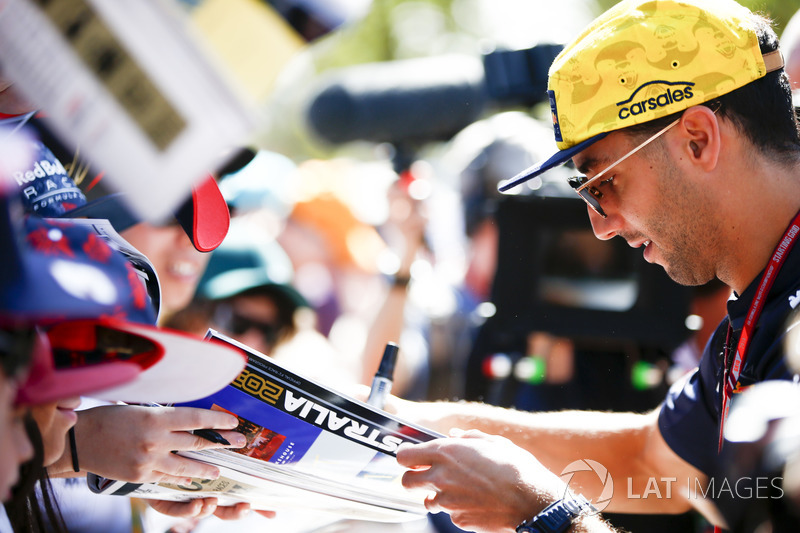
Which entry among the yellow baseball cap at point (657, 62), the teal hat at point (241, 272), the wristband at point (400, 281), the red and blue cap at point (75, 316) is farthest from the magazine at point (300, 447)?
the wristband at point (400, 281)

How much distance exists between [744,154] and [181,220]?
106 centimetres

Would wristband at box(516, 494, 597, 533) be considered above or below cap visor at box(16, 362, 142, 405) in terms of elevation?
below

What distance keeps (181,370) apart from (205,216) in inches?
10.4

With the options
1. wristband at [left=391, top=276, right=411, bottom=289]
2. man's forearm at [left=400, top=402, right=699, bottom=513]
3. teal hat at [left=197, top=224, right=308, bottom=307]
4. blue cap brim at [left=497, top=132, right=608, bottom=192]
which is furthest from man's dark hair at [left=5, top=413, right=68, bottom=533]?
wristband at [left=391, top=276, right=411, bottom=289]

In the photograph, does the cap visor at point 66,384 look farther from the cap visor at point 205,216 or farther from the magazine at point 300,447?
the magazine at point 300,447

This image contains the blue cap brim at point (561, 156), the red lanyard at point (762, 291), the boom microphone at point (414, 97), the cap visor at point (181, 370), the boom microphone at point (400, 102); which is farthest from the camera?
the boom microphone at point (400, 102)

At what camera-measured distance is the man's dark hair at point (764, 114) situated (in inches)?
54.3

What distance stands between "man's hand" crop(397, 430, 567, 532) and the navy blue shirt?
41cm

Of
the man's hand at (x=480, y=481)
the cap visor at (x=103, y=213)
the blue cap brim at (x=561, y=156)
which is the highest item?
the blue cap brim at (x=561, y=156)

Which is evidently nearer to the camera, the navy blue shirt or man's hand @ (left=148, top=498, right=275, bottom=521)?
the navy blue shirt

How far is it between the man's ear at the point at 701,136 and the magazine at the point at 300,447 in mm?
741

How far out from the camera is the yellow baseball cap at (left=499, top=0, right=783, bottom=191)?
1357 millimetres

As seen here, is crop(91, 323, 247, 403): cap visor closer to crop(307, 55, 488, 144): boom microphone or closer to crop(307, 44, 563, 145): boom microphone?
crop(307, 44, 563, 145): boom microphone

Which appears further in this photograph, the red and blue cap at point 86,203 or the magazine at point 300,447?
the magazine at point 300,447
